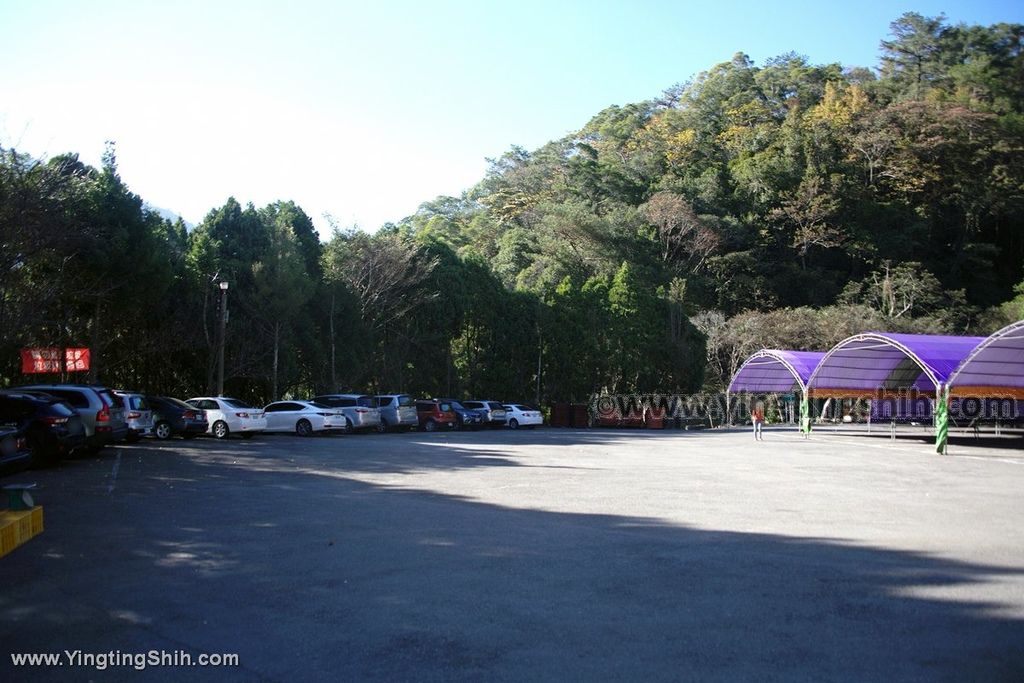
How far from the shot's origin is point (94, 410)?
750 inches

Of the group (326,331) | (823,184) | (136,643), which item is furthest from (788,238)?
(136,643)

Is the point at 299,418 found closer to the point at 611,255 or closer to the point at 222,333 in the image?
the point at 222,333

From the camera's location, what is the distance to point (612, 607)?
670 centimetres

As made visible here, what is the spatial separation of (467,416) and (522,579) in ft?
109

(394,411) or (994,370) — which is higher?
(994,370)

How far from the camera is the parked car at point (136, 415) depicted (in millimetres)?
23422

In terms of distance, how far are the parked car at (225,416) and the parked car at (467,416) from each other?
1373 cm

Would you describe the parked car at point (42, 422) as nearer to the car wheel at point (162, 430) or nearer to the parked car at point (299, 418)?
the car wheel at point (162, 430)

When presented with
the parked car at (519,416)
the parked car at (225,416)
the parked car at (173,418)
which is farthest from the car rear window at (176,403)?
the parked car at (519,416)

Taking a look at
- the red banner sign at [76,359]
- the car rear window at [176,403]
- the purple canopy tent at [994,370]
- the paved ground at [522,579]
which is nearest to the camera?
the paved ground at [522,579]

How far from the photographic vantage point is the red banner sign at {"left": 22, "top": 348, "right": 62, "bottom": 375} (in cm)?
2808

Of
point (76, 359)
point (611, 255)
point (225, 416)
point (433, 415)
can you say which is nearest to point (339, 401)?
point (433, 415)

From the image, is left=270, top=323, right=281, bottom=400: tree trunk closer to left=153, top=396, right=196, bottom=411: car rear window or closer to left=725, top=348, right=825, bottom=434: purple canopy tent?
left=153, top=396, right=196, bottom=411: car rear window

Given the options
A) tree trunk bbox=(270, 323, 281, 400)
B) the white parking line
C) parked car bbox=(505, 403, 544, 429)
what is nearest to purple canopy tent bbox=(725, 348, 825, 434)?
parked car bbox=(505, 403, 544, 429)
